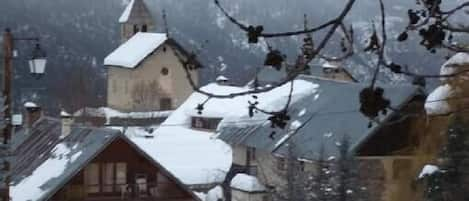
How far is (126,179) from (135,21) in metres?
38.4

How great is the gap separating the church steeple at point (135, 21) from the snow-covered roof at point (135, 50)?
186 centimetres

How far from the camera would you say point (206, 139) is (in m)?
34.0

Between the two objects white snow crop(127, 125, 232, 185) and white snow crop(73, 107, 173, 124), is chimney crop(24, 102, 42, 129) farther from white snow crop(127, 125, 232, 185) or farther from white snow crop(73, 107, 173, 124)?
white snow crop(73, 107, 173, 124)

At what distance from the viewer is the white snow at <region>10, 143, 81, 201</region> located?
1883cm

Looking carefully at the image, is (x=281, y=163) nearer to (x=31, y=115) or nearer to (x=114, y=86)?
(x=31, y=115)

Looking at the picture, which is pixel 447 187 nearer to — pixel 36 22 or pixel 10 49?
pixel 10 49

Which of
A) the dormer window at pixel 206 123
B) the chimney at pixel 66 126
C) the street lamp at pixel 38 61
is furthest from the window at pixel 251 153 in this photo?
the street lamp at pixel 38 61

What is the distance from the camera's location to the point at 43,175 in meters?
19.7

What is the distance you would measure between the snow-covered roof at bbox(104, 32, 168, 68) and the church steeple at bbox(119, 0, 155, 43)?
73.4 inches

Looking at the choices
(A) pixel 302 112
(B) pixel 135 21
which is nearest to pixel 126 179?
(A) pixel 302 112

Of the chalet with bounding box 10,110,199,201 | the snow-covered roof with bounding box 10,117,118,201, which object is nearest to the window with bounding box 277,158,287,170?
the chalet with bounding box 10,110,199,201

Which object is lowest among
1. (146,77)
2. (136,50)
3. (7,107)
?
(7,107)

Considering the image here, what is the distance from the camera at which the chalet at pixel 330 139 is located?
19.3 m

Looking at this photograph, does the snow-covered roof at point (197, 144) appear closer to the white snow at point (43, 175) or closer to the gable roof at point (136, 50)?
the white snow at point (43, 175)
